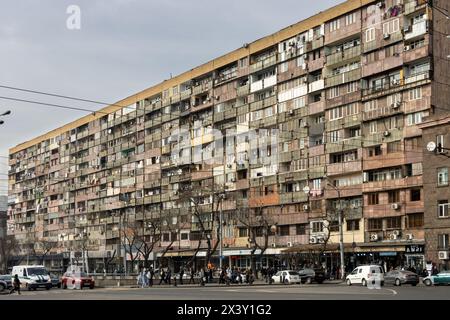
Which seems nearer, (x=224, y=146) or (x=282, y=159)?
(x=282, y=159)

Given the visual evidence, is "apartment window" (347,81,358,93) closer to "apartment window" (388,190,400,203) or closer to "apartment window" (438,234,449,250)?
"apartment window" (388,190,400,203)

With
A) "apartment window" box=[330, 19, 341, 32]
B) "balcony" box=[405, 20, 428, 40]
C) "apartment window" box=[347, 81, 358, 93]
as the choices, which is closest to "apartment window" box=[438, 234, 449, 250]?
"balcony" box=[405, 20, 428, 40]

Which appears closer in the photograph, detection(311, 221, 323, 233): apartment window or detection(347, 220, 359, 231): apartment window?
detection(347, 220, 359, 231): apartment window

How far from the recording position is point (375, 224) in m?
68.2

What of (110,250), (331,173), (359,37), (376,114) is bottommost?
(110,250)

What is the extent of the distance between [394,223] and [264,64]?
88.2 ft

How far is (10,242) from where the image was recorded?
116 metres

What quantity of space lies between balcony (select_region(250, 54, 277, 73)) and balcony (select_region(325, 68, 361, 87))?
9417 millimetres

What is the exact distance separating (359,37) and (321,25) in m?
5.63

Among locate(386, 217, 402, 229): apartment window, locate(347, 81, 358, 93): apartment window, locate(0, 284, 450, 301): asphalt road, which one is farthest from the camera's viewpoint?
locate(347, 81, 358, 93): apartment window

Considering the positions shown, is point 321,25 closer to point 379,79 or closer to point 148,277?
point 379,79

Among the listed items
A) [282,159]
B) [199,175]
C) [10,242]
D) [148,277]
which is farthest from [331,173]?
[10,242]

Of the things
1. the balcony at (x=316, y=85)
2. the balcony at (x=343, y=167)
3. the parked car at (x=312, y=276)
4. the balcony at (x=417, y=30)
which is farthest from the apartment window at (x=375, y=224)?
the balcony at (x=417, y=30)

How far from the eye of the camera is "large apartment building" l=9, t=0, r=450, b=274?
65.7m
